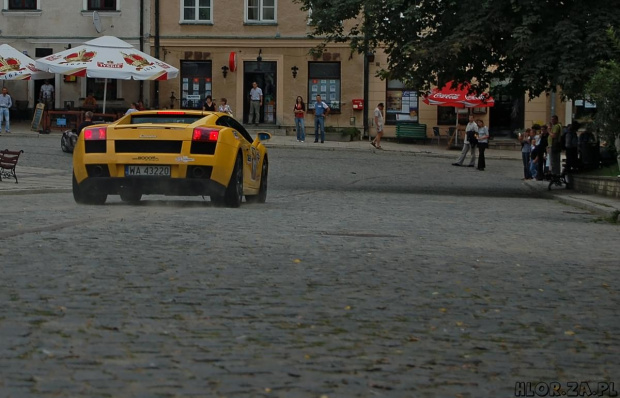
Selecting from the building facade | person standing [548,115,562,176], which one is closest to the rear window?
person standing [548,115,562,176]

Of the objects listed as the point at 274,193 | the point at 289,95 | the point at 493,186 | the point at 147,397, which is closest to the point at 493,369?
the point at 147,397

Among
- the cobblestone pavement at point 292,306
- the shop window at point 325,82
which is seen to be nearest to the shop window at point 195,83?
the shop window at point 325,82

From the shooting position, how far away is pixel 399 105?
50.6m

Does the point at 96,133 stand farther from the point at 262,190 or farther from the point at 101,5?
the point at 101,5

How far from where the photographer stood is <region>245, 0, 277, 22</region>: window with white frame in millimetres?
50500

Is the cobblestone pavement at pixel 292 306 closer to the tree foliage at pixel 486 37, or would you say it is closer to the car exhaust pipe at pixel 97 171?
the car exhaust pipe at pixel 97 171

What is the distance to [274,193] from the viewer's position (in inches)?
926

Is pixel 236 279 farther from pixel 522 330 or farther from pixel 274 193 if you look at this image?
pixel 274 193

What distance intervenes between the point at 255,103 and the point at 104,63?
30.8 ft

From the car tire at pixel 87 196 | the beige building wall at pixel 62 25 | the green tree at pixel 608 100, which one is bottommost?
the car tire at pixel 87 196

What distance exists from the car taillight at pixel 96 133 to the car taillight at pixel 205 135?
4.03 feet

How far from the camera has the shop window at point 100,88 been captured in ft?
167

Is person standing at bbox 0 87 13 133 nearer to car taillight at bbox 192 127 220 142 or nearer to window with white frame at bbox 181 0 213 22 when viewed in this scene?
window with white frame at bbox 181 0 213 22

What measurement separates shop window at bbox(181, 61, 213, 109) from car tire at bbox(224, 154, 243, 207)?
3468cm
